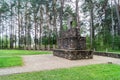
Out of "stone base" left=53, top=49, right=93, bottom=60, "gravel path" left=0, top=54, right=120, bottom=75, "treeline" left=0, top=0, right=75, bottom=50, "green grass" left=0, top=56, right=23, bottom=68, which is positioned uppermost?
"treeline" left=0, top=0, right=75, bottom=50

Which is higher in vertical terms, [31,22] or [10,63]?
[31,22]

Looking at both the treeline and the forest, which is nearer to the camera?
the forest

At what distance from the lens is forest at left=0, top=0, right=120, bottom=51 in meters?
24.0

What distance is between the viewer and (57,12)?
1066 inches

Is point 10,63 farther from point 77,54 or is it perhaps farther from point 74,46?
point 74,46

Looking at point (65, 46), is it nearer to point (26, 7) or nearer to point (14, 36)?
point (26, 7)

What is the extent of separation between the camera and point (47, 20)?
28047mm

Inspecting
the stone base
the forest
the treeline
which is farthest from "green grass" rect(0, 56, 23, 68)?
the treeline

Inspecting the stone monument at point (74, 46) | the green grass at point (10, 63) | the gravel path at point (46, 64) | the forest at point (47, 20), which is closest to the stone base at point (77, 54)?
the stone monument at point (74, 46)

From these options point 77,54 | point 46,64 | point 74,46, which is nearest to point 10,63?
point 46,64

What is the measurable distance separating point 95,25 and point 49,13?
7.99 meters

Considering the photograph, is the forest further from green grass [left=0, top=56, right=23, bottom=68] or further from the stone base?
green grass [left=0, top=56, right=23, bottom=68]

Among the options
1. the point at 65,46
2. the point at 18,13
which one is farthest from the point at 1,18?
the point at 65,46

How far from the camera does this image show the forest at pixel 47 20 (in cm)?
2398
